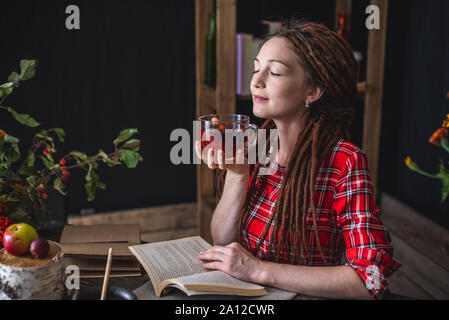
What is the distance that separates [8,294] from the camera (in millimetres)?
982

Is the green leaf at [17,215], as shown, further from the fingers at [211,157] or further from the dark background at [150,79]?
the dark background at [150,79]

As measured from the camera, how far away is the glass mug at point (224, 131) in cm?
124

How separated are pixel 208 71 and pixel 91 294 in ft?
6.14

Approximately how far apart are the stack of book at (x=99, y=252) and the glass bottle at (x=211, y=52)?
1.52m

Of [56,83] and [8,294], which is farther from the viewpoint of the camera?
[56,83]

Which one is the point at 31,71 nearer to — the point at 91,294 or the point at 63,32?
the point at 91,294

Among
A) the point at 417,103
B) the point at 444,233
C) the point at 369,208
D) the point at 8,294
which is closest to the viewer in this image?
the point at 8,294

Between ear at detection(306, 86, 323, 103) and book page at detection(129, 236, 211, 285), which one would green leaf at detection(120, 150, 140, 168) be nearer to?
book page at detection(129, 236, 211, 285)

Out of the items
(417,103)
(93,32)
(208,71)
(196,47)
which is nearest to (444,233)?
(417,103)

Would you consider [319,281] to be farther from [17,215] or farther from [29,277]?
[17,215]

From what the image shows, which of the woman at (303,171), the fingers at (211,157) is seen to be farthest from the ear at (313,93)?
the fingers at (211,157)

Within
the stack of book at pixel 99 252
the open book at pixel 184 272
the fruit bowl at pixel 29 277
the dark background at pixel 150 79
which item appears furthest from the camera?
the dark background at pixel 150 79

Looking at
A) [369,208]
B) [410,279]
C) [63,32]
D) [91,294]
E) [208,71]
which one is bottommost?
[410,279]

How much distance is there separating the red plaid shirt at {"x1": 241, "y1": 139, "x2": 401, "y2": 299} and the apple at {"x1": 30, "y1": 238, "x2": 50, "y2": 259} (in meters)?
0.66
